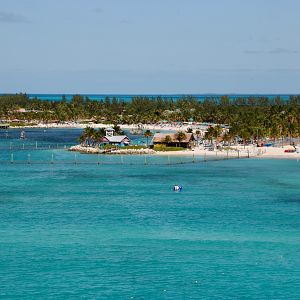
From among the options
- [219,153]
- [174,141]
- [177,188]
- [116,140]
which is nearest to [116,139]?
[116,140]

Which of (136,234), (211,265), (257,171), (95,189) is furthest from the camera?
(257,171)

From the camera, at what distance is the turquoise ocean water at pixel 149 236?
44719 mm

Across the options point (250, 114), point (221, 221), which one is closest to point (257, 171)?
point (221, 221)

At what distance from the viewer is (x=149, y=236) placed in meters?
57.3

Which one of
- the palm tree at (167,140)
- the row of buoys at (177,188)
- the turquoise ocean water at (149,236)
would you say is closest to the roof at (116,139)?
the palm tree at (167,140)

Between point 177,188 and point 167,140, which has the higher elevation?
point 167,140

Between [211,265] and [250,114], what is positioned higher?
[250,114]

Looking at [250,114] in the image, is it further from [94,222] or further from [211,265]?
[211,265]

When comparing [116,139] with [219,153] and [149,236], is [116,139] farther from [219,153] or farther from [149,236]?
[149,236]

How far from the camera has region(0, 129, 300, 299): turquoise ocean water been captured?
44.7 meters

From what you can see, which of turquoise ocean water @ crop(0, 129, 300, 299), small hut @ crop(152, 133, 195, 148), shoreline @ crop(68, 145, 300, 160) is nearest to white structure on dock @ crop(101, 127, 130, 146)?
shoreline @ crop(68, 145, 300, 160)

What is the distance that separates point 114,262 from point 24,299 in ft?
29.0

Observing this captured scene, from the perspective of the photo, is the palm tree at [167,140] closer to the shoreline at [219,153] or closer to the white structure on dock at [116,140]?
the shoreline at [219,153]

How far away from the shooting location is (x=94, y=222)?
63594 millimetres
